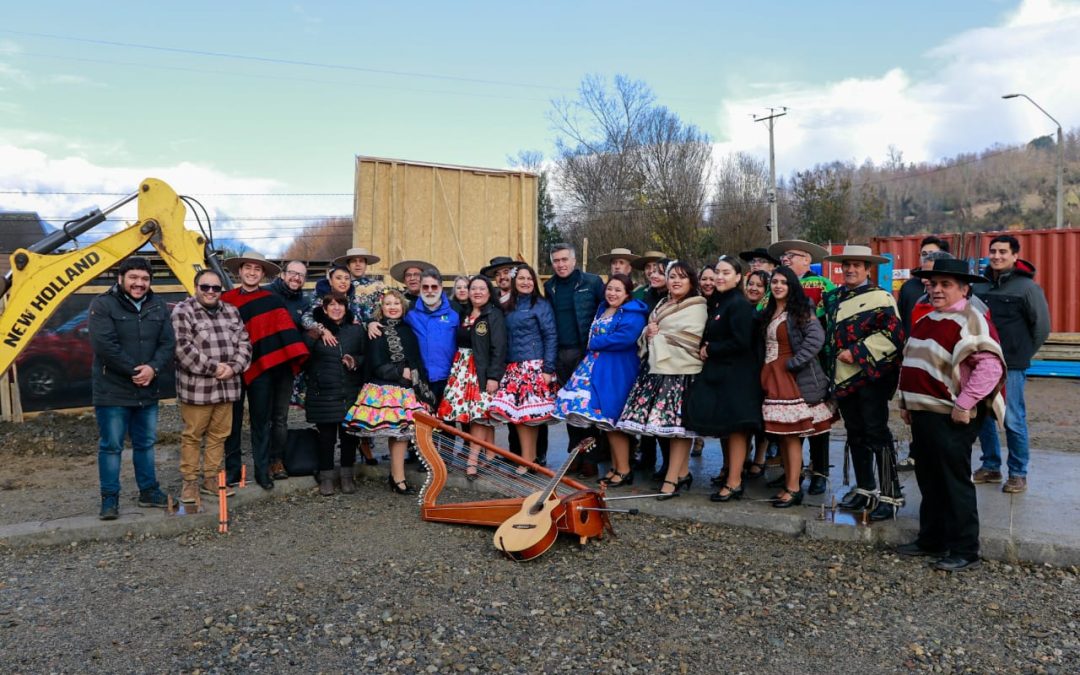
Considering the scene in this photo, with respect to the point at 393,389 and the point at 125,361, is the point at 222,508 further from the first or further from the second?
the point at 393,389

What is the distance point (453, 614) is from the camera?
4355mm

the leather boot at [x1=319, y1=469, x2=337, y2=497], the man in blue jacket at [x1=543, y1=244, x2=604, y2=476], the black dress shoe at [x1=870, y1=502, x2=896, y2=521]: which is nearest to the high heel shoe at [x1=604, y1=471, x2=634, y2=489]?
the man in blue jacket at [x1=543, y1=244, x2=604, y2=476]

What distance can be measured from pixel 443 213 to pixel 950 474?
12.8 meters

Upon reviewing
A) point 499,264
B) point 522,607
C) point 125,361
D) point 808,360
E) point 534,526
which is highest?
point 499,264

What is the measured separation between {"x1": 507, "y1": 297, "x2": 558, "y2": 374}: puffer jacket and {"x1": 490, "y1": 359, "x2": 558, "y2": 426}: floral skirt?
0.06 m

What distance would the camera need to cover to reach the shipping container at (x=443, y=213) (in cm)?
1544

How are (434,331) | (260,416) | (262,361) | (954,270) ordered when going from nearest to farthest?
1. (954,270)
2. (262,361)
3. (260,416)
4. (434,331)

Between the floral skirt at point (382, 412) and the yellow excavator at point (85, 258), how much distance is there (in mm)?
2325

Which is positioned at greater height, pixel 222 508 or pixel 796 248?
pixel 796 248

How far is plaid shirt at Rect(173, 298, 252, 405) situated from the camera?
5.90 m

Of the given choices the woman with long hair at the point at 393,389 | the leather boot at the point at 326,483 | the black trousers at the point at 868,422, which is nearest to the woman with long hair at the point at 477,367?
the woman with long hair at the point at 393,389

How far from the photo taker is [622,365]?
6.49 meters

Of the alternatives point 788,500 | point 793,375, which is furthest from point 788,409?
point 788,500

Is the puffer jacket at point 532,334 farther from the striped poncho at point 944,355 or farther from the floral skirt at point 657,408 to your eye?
the striped poncho at point 944,355
